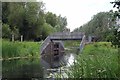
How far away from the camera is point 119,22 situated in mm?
4520

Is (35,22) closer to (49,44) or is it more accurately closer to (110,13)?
(49,44)

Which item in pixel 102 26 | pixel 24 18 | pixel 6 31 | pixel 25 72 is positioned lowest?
pixel 25 72

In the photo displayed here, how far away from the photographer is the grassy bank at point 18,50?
17312 mm

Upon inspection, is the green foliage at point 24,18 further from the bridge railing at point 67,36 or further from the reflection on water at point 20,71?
the reflection on water at point 20,71

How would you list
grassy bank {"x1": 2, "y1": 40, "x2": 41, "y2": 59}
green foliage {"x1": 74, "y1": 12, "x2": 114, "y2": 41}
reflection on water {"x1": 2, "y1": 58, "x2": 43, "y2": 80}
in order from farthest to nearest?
grassy bank {"x1": 2, "y1": 40, "x2": 41, "y2": 59}
reflection on water {"x1": 2, "y1": 58, "x2": 43, "y2": 80}
green foliage {"x1": 74, "y1": 12, "x2": 114, "y2": 41}

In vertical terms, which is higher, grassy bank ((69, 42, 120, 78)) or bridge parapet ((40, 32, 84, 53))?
bridge parapet ((40, 32, 84, 53))

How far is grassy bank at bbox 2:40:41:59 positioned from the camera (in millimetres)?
17312

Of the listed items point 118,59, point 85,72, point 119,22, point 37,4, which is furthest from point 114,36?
point 37,4

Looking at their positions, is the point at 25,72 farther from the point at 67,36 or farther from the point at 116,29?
the point at 67,36

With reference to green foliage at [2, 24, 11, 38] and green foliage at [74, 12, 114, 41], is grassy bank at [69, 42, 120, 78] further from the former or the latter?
green foliage at [2, 24, 11, 38]

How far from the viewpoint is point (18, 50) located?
19.7 meters

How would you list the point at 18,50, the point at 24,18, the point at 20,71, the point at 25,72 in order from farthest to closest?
1. the point at 24,18
2. the point at 18,50
3. the point at 20,71
4. the point at 25,72

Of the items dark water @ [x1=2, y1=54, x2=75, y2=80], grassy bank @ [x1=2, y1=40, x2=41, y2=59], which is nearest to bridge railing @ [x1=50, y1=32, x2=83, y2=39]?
grassy bank @ [x1=2, y1=40, x2=41, y2=59]

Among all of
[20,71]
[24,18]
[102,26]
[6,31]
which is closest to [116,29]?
[20,71]
